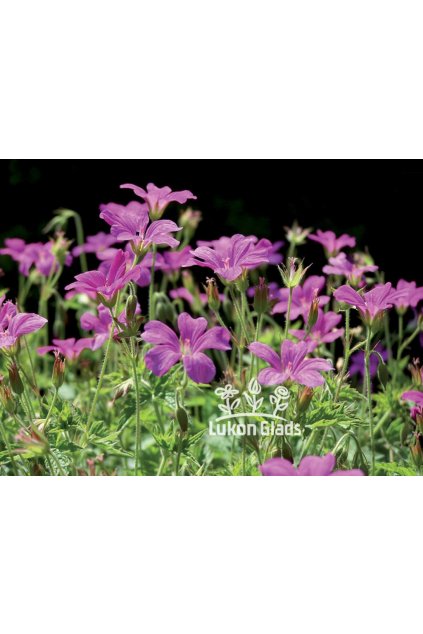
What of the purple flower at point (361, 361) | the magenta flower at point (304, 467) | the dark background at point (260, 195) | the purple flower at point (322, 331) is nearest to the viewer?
the magenta flower at point (304, 467)

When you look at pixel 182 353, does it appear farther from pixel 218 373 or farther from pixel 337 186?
pixel 337 186

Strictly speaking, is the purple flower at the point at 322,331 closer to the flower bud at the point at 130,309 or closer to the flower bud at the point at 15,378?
the flower bud at the point at 130,309

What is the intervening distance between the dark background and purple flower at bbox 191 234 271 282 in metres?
0.28

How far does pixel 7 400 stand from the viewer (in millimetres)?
1291

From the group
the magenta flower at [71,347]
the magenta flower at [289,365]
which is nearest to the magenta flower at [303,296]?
the magenta flower at [289,365]

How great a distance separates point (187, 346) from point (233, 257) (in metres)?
0.16

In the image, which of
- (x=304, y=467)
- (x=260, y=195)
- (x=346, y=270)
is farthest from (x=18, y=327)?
(x=260, y=195)

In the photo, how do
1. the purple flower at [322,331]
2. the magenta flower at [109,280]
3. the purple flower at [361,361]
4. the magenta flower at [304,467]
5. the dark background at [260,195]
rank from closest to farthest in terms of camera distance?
1. the magenta flower at [304,467]
2. the magenta flower at [109,280]
3. the purple flower at [322,331]
4. the dark background at [260,195]
5. the purple flower at [361,361]

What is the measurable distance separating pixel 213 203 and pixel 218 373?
14.0 inches

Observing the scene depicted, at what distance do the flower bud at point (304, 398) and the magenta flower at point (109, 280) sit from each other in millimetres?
303

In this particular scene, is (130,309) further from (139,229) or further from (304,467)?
(304,467)

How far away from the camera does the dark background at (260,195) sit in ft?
5.31

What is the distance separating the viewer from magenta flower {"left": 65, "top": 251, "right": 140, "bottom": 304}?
4.09 feet
